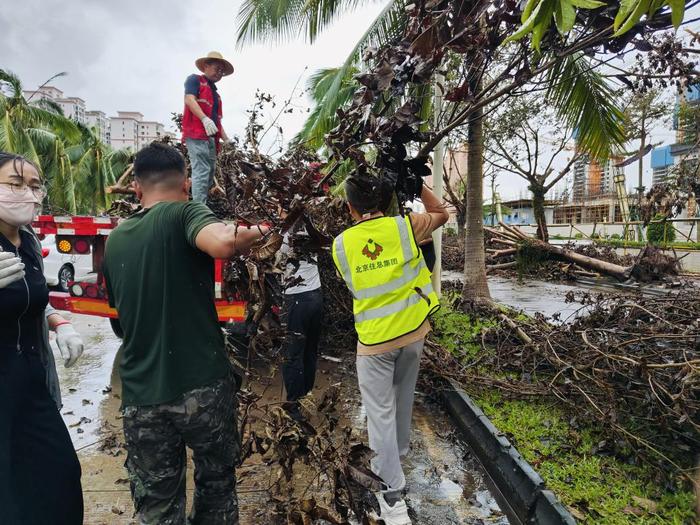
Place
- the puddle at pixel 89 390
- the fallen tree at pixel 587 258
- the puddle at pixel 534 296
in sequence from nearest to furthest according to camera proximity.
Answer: the puddle at pixel 89 390
the fallen tree at pixel 587 258
the puddle at pixel 534 296

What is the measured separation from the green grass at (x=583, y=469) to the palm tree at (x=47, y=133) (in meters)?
21.7

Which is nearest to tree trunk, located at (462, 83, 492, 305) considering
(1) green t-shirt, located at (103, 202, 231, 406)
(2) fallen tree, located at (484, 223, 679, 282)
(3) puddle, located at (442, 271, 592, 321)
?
(3) puddle, located at (442, 271, 592, 321)

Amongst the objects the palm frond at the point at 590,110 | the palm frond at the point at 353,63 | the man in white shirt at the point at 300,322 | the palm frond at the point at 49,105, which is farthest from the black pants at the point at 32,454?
the palm frond at the point at 49,105

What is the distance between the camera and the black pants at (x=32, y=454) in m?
1.71

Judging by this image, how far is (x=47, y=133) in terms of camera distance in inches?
953

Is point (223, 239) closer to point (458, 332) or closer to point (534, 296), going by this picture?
point (458, 332)

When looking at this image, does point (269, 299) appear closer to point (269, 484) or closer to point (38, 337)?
point (38, 337)

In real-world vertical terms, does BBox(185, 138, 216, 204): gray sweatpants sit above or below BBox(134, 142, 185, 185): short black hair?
above

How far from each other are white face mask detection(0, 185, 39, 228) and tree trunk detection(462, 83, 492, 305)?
5807 millimetres

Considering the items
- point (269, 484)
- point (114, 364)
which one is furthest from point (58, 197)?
point (269, 484)

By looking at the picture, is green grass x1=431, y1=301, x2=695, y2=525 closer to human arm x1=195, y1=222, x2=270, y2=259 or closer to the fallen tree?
human arm x1=195, y1=222, x2=270, y2=259

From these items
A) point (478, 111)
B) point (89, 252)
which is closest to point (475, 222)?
point (478, 111)

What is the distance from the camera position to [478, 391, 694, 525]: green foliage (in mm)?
2471

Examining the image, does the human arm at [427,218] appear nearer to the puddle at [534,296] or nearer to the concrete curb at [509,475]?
the concrete curb at [509,475]
